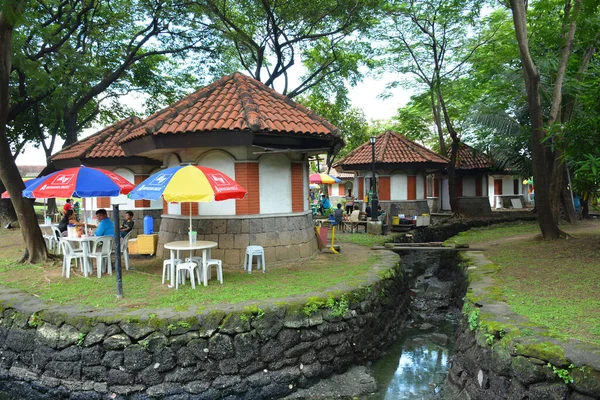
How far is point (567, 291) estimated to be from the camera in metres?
7.27

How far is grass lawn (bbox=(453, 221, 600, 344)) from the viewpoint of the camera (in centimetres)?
569

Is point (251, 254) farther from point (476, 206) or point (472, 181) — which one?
point (472, 181)

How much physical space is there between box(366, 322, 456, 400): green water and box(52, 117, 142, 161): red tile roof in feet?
36.1

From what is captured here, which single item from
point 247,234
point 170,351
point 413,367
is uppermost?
point 247,234

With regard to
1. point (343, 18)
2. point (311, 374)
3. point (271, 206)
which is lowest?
point (311, 374)

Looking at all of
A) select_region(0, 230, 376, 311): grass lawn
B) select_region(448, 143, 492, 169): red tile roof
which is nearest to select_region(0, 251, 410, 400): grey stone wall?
select_region(0, 230, 376, 311): grass lawn

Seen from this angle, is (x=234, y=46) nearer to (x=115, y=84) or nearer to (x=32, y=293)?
(x=115, y=84)

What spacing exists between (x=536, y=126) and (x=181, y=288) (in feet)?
34.0

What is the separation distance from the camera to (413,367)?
7805 millimetres

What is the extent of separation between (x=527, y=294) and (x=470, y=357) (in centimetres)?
189

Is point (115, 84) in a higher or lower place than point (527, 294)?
higher

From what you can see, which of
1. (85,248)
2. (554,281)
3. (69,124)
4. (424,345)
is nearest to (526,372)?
(554,281)

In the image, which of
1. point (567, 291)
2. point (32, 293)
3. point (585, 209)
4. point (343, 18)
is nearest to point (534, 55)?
point (343, 18)

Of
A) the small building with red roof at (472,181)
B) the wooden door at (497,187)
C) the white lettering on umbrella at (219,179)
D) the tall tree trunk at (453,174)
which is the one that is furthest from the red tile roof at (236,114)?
the wooden door at (497,187)
